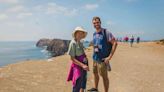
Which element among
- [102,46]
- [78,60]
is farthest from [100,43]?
[78,60]

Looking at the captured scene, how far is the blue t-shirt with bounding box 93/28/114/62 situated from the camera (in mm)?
9073

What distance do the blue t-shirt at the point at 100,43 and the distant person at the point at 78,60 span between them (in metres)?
1.30

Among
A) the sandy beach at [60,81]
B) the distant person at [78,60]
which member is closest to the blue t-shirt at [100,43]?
the distant person at [78,60]

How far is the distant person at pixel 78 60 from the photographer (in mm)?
7812

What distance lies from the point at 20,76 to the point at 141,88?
506 centimetres

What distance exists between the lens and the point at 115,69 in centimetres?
1769

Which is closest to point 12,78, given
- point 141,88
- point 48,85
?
point 48,85

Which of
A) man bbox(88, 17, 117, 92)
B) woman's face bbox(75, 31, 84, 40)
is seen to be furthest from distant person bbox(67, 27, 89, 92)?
man bbox(88, 17, 117, 92)

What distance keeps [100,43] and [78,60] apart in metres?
1.48

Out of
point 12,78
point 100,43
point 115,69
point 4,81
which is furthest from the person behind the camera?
point 115,69

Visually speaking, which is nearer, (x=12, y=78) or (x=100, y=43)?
(x=100, y=43)

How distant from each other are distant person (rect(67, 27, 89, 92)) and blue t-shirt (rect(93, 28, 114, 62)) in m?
1.30

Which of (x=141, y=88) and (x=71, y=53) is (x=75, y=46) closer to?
(x=71, y=53)

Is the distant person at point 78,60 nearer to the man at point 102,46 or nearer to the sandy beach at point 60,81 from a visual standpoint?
the man at point 102,46
